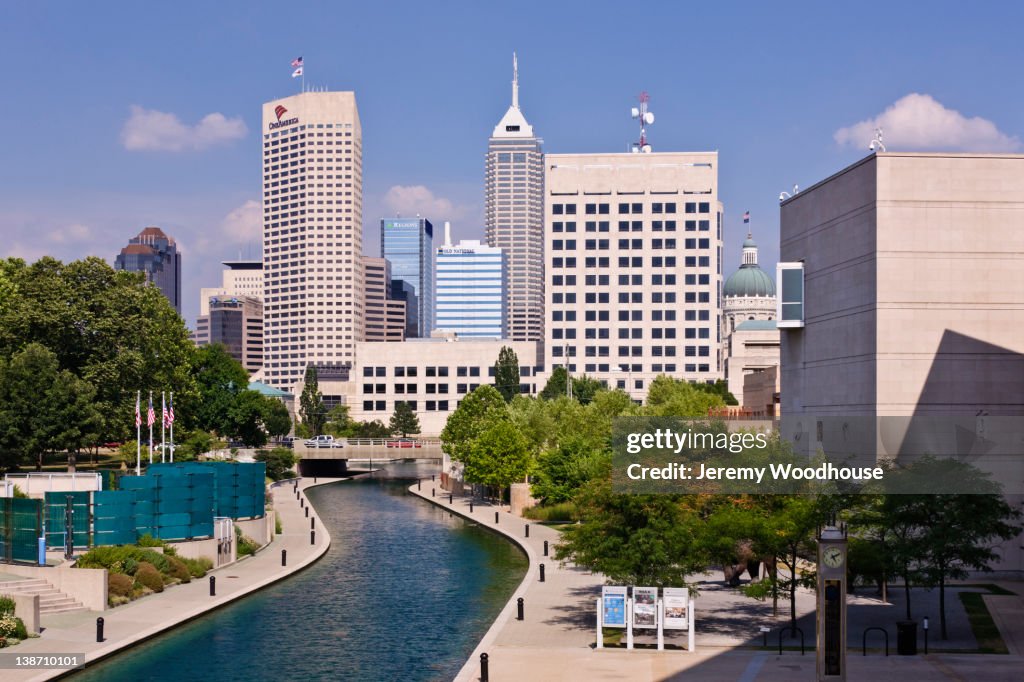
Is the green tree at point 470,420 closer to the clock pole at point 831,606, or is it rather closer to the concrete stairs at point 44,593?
the concrete stairs at point 44,593

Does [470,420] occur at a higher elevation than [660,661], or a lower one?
higher

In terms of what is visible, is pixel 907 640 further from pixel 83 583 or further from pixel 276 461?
pixel 276 461

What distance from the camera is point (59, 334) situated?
88438 mm

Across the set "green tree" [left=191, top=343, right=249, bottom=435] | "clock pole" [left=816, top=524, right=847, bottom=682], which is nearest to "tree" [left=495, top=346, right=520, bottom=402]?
"green tree" [left=191, top=343, right=249, bottom=435]

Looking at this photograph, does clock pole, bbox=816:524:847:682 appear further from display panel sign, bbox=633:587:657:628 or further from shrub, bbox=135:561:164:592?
shrub, bbox=135:561:164:592

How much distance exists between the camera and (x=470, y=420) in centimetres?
11994

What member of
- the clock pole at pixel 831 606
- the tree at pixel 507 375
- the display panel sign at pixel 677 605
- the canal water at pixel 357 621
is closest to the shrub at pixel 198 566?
the canal water at pixel 357 621

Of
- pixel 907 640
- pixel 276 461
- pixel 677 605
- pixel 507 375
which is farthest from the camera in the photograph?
pixel 507 375

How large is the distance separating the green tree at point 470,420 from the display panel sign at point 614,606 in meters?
65.9

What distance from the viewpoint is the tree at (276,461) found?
12250 cm

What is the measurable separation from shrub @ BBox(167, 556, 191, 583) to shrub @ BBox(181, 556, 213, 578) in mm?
603

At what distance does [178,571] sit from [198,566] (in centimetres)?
206

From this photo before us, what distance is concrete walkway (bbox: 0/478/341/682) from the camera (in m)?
34.4

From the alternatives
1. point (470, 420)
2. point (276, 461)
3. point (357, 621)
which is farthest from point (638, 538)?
point (276, 461)
